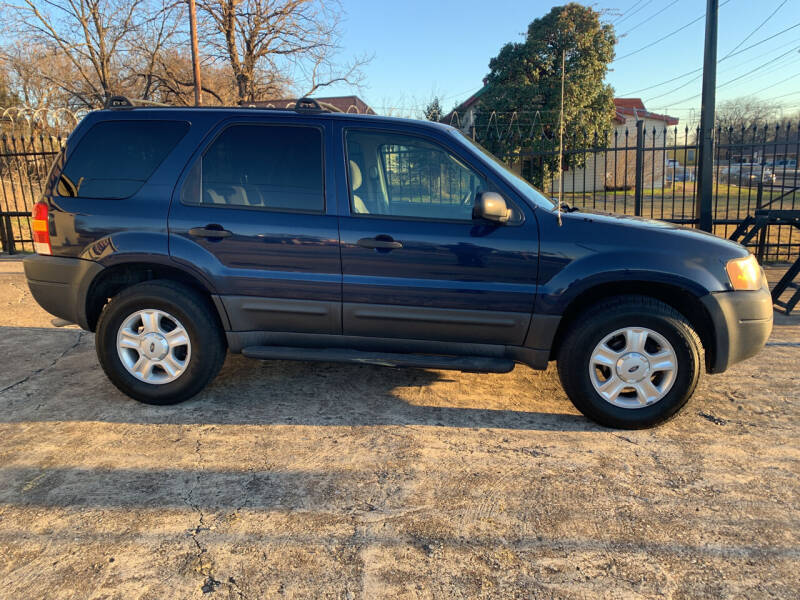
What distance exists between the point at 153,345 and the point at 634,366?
3150mm

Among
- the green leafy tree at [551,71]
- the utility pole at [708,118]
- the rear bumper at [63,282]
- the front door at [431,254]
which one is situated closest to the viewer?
the front door at [431,254]

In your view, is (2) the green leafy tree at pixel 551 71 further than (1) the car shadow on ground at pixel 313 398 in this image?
Yes

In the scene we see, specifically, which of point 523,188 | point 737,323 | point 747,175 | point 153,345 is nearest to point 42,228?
point 153,345

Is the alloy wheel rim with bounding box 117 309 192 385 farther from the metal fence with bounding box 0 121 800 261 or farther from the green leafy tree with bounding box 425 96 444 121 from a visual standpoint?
the green leafy tree with bounding box 425 96 444 121

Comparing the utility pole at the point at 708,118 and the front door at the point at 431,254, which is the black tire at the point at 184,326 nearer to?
the front door at the point at 431,254

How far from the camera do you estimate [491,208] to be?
A: 3266mm

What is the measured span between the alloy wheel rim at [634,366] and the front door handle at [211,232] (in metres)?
2.49

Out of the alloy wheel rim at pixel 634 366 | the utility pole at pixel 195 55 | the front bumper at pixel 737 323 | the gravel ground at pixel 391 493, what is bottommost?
the gravel ground at pixel 391 493

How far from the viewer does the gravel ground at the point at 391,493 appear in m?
2.18

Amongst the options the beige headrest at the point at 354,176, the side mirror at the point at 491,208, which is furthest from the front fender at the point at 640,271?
the beige headrest at the point at 354,176

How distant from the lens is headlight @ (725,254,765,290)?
3363mm

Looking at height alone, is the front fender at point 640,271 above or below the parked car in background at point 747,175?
below

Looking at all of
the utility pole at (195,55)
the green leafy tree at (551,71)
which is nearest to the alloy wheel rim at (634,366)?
the utility pole at (195,55)

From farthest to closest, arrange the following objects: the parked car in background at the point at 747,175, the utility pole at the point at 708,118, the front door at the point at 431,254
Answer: the parked car in background at the point at 747,175, the utility pole at the point at 708,118, the front door at the point at 431,254
